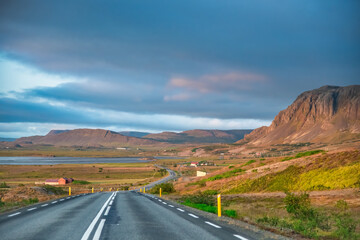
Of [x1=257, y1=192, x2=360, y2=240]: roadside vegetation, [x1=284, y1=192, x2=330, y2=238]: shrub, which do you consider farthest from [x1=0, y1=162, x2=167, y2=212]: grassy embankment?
[x1=284, y1=192, x2=330, y2=238]: shrub

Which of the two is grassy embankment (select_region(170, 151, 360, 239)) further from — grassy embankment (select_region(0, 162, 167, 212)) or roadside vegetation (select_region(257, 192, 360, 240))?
grassy embankment (select_region(0, 162, 167, 212))

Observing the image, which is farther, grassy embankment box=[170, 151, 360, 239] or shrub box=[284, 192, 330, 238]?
grassy embankment box=[170, 151, 360, 239]

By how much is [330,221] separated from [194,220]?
6442 millimetres

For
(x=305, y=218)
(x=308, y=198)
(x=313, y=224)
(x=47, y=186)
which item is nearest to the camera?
(x=313, y=224)

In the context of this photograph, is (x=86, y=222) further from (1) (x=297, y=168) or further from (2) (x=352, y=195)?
(1) (x=297, y=168)

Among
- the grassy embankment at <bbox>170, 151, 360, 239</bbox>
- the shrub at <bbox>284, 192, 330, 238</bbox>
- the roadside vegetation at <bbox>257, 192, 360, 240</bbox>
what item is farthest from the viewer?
the grassy embankment at <bbox>170, 151, 360, 239</bbox>

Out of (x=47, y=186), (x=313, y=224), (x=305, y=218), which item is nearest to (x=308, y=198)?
(x=305, y=218)

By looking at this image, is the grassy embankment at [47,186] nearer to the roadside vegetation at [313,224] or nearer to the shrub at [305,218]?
the roadside vegetation at [313,224]

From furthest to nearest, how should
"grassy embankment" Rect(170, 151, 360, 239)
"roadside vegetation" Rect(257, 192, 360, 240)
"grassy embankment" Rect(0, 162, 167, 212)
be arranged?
"grassy embankment" Rect(0, 162, 167, 212)
"grassy embankment" Rect(170, 151, 360, 239)
"roadside vegetation" Rect(257, 192, 360, 240)

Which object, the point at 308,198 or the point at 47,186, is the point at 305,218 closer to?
the point at 308,198

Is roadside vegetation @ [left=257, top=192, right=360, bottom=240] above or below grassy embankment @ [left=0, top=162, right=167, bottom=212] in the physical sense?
above

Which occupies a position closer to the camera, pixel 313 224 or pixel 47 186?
pixel 313 224

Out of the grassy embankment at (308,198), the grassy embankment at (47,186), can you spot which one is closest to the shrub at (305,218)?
the grassy embankment at (308,198)

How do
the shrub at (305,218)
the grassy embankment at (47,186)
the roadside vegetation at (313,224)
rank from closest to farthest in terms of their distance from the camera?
the roadside vegetation at (313,224) < the shrub at (305,218) < the grassy embankment at (47,186)
